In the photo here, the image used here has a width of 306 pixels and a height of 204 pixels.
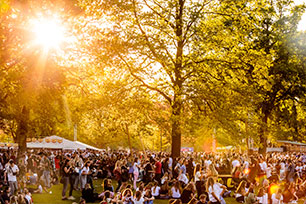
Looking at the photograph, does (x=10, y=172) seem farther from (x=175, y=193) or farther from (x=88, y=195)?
(x=175, y=193)

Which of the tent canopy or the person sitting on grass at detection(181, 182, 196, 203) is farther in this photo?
the tent canopy

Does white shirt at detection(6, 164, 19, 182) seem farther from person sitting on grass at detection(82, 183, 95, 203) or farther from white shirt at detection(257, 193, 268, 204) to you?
white shirt at detection(257, 193, 268, 204)

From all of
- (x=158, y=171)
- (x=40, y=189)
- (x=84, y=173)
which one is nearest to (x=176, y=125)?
(x=158, y=171)

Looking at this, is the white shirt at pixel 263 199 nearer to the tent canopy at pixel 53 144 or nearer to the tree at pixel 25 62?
the tree at pixel 25 62

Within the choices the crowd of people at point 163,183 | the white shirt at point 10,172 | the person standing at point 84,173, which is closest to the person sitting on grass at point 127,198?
the crowd of people at point 163,183

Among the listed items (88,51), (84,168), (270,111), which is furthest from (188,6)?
(270,111)

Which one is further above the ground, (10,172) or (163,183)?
(10,172)

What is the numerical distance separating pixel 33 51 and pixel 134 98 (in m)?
11.2

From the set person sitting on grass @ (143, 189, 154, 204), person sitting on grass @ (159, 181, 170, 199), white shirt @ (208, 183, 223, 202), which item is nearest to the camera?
white shirt @ (208, 183, 223, 202)

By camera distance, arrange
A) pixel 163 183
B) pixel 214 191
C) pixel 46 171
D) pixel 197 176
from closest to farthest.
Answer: pixel 214 191
pixel 197 176
pixel 163 183
pixel 46 171

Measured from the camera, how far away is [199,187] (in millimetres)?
18750

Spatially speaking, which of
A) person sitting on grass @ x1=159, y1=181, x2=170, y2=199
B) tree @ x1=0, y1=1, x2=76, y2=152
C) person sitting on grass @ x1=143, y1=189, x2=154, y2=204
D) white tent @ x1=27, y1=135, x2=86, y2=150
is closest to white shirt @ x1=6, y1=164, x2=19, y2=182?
tree @ x1=0, y1=1, x2=76, y2=152

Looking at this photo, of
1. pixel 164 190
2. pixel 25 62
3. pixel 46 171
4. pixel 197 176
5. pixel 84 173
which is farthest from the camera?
pixel 46 171

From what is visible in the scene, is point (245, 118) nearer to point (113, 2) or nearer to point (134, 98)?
point (134, 98)
